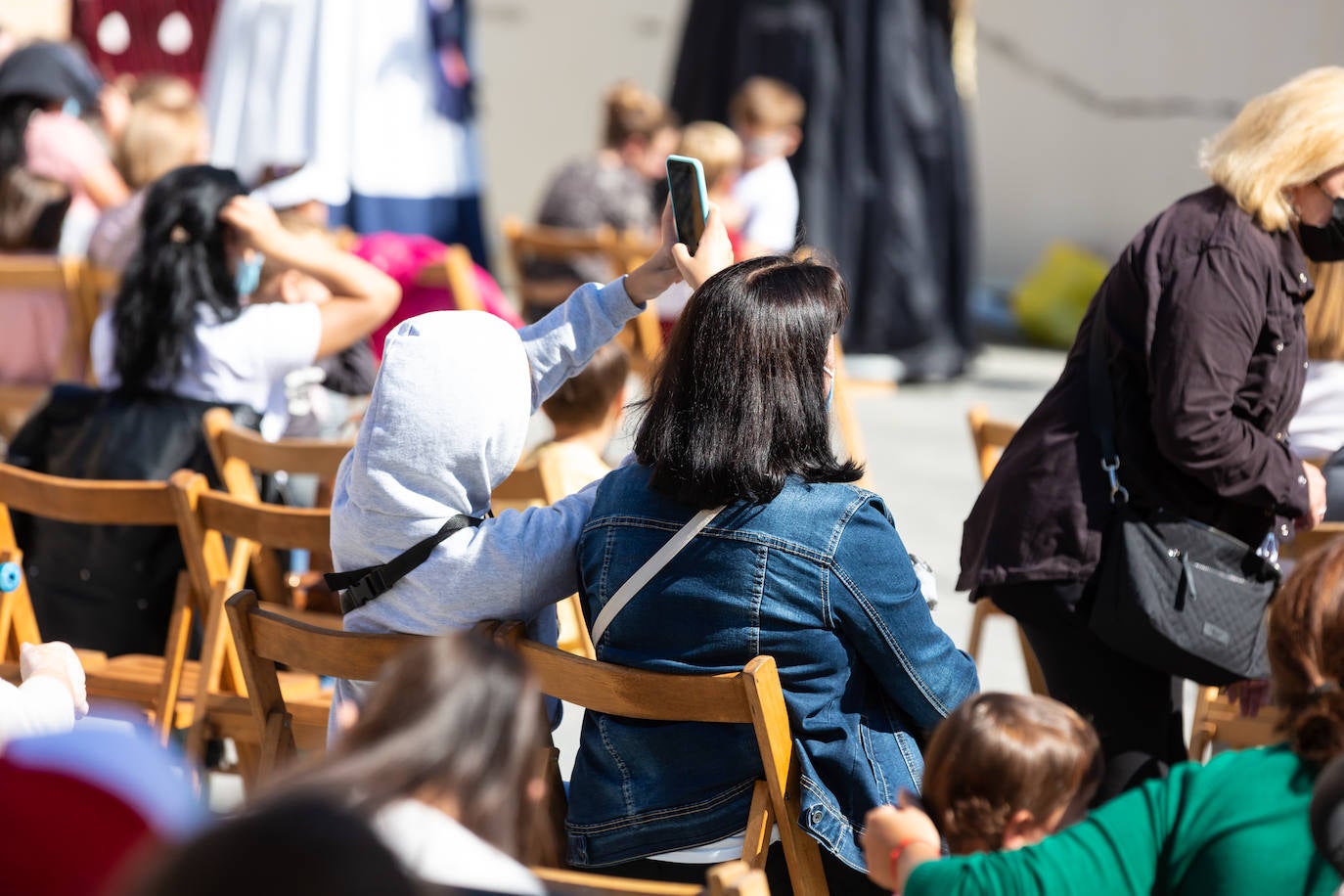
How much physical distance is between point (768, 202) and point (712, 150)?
34cm

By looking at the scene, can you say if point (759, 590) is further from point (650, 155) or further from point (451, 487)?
point (650, 155)

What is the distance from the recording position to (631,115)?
7.28 meters

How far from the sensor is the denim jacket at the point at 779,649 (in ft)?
6.49

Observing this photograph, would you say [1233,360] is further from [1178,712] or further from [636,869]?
[636,869]

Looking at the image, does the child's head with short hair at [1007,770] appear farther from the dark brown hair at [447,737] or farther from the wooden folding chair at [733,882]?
the dark brown hair at [447,737]

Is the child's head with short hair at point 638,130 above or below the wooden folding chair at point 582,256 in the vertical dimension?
above

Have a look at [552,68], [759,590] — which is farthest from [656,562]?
[552,68]

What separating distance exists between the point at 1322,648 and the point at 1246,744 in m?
1.37

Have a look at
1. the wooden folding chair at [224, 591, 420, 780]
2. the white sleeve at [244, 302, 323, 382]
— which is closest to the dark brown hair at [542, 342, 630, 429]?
the white sleeve at [244, 302, 323, 382]

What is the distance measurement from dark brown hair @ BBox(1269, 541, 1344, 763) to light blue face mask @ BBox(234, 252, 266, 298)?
2369 mm

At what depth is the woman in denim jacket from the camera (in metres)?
1.98

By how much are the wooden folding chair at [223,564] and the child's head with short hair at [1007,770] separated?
3.97 ft

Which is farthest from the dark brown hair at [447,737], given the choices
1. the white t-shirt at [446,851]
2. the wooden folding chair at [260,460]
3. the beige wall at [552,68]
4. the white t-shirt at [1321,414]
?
the beige wall at [552,68]

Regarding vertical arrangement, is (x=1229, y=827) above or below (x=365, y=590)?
above
